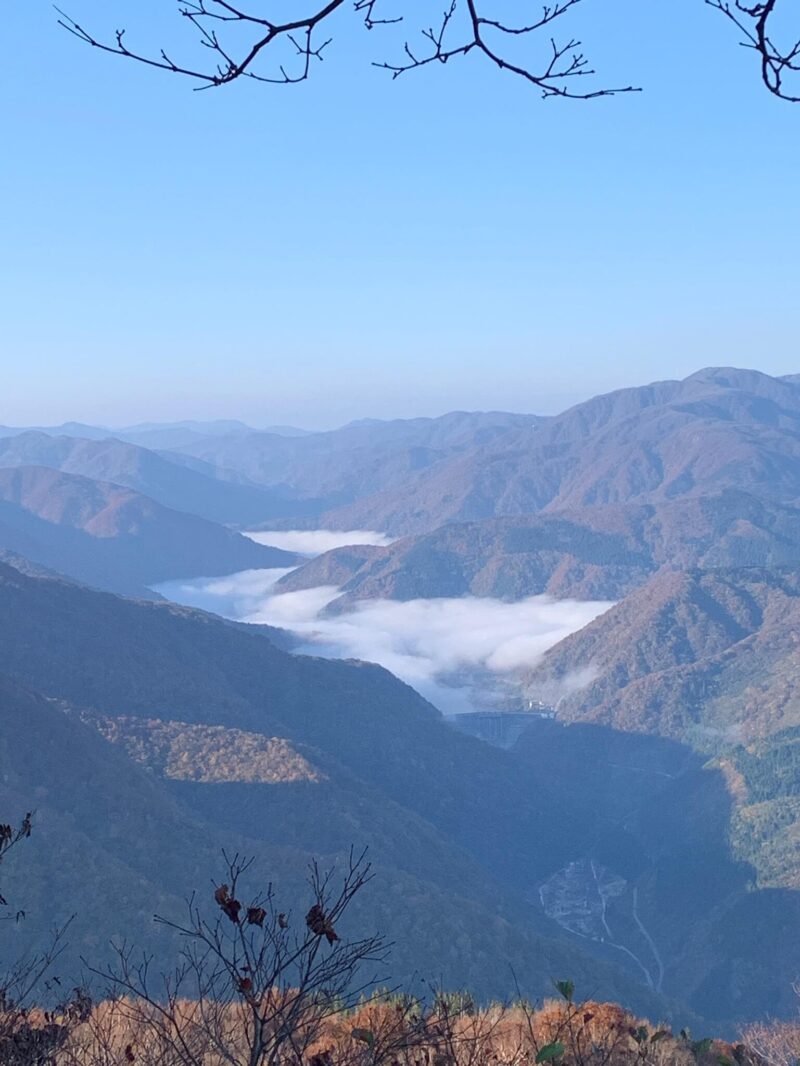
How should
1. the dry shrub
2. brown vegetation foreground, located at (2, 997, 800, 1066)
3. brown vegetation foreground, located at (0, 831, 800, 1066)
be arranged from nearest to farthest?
brown vegetation foreground, located at (0, 831, 800, 1066)
brown vegetation foreground, located at (2, 997, 800, 1066)
the dry shrub

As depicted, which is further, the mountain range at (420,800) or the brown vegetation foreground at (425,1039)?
the mountain range at (420,800)

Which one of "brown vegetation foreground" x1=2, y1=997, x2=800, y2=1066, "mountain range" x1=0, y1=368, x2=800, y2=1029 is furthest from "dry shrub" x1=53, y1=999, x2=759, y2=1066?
"mountain range" x1=0, y1=368, x2=800, y2=1029

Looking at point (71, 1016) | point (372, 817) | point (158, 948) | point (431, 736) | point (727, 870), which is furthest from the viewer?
point (431, 736)

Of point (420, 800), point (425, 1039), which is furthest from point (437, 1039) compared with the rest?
point (420, 800)

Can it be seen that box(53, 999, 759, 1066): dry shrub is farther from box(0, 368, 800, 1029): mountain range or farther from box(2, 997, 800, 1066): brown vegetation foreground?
box(0, 368, 800, 1029): mountain range

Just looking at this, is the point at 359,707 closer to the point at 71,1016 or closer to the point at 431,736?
the point at 431,736

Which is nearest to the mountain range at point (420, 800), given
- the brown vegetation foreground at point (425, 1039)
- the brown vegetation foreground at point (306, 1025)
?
the brown vegetation foreground at point (425, 1039)

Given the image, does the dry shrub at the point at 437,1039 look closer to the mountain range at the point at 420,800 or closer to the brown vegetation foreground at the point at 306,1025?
the brown vegetation foreground at the point at 306,1025

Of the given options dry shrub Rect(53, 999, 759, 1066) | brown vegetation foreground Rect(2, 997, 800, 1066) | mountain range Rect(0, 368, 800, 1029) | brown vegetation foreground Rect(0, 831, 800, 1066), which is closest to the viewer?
brown vegetation foreground Rect(0, 831, 800, 1066)

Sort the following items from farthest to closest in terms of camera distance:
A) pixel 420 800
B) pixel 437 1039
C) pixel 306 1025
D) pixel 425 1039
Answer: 1. pixel 420 800
2. pixel 437 1039
3. pixel 425 1039
4. pixel 306 1025

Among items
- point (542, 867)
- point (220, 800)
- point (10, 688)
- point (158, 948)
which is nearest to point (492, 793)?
point (542, 867)

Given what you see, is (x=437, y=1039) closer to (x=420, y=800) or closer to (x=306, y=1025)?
(x=306, y=1025)
